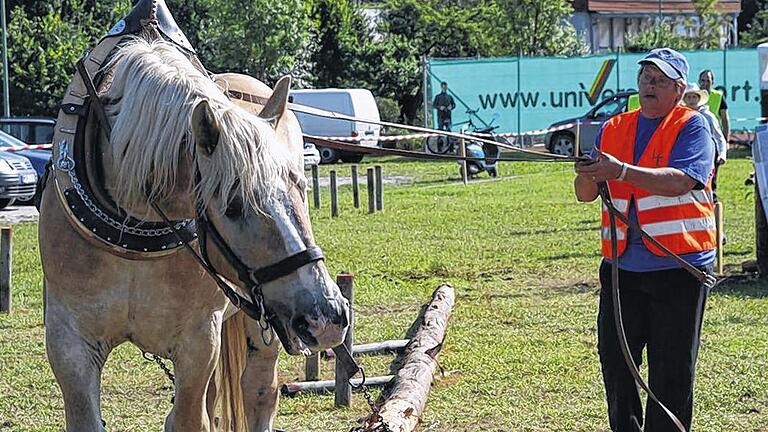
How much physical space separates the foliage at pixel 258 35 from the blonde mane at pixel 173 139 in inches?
1296

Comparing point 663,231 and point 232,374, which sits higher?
point 663,231

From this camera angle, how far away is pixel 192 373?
14.9 ft

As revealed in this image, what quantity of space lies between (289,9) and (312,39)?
255cm

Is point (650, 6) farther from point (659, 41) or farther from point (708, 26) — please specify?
point (659, 41)

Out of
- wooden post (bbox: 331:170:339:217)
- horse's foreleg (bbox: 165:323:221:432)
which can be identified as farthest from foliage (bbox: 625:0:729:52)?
horse's foreleg (bbox: 165:323:221:432)

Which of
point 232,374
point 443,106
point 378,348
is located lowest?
point 378,348

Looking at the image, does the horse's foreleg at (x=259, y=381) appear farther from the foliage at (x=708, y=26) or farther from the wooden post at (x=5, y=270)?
the foliage at (x=708, y=26)

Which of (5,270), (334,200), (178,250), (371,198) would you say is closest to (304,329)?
(178,250)

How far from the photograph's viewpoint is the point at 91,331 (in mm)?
4344

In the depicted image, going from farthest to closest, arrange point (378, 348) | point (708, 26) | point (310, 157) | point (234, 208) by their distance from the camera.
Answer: point (708, 26)
point (310, 157)
point (378, 348)
point (234, 208)

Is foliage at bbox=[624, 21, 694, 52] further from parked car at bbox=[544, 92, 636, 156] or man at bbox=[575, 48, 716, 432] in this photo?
man at bbox=[575, 48, 716, 432]

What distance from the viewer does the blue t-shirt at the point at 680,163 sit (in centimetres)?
498

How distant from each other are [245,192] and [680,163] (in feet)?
7.24

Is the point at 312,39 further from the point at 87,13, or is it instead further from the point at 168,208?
the point at 168,208
